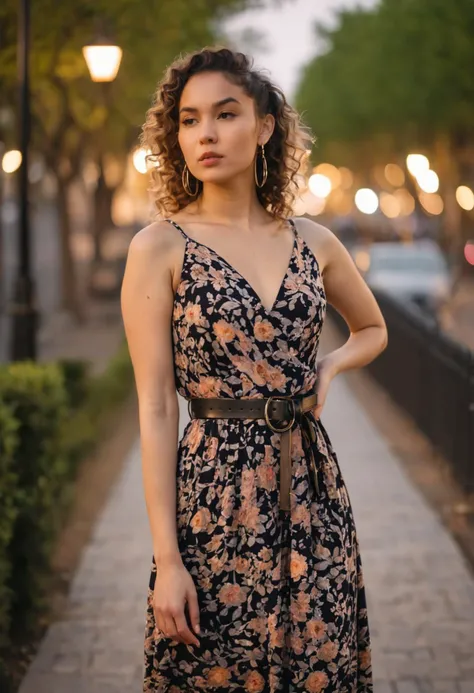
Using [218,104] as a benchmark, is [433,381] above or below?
below

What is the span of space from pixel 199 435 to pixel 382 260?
2573cm

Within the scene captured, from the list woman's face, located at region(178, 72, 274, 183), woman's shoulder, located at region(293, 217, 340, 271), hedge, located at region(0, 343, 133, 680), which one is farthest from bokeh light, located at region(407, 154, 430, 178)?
woman's face, located at region(178, 72, 274, 183)

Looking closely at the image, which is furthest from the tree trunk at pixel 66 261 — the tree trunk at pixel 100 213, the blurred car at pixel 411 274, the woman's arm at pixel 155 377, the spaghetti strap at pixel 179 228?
the woman's arm at pixel 155 377

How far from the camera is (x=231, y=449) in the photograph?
9.86 ft

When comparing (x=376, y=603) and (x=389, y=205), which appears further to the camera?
(x=389, y=205)

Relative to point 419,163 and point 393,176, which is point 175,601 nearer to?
point 419,163

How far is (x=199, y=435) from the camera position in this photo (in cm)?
303

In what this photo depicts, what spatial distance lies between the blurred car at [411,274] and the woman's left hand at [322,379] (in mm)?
22801

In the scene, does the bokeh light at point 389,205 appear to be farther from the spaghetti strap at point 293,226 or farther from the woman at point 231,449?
the woman at point 231,449

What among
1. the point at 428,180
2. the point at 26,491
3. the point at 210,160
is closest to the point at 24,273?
the point at 26,491

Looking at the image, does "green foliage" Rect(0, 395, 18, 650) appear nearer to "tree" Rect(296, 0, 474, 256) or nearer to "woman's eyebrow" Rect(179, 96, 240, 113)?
"woman's eyebrow" Rect(179, 96, 240, 113)

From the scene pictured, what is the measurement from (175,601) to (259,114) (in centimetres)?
116

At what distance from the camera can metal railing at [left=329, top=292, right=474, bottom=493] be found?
372 inches

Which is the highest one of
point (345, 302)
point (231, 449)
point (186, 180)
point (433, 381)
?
point (186, 180)
